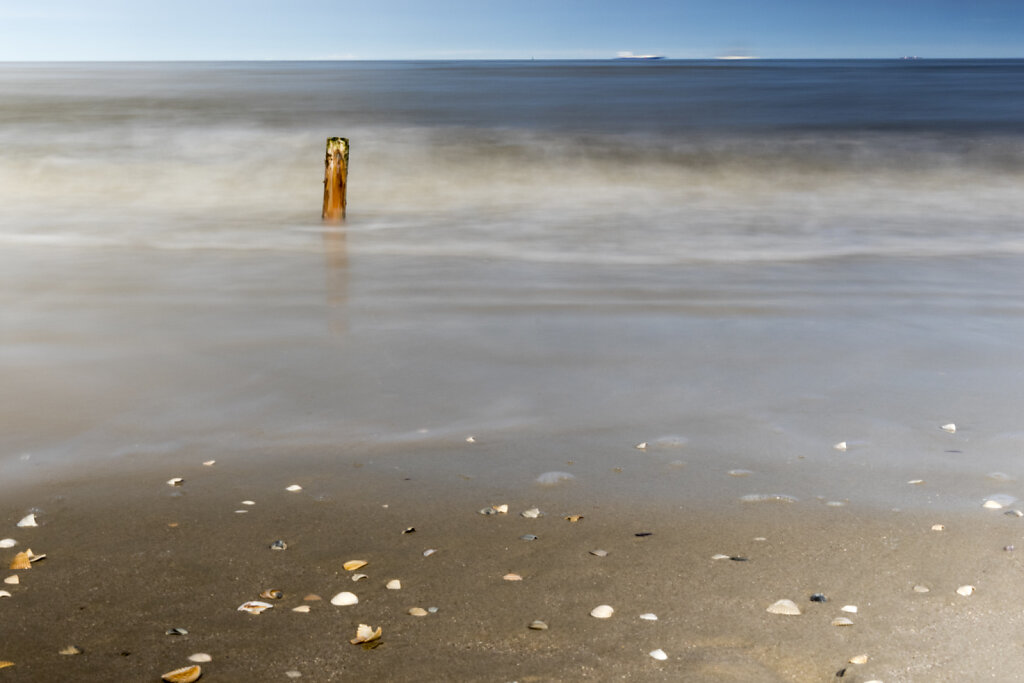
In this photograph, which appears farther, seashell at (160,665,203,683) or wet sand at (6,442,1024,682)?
wet sand at (6,442,1024,682)

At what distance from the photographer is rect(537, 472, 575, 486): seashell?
441cm

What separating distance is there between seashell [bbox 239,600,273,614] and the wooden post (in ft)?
37.9

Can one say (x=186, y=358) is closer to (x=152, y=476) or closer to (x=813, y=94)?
(x=152, y=476)

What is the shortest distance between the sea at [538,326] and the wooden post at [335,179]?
31 centimetres

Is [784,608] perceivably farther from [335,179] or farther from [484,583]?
[335,179]

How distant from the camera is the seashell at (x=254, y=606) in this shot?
3258 mm

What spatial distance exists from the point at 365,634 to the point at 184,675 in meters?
0.51

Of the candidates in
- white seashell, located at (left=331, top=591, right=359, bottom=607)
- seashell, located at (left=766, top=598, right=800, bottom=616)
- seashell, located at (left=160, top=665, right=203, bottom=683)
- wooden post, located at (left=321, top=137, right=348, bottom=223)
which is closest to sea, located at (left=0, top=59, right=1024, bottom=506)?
wooden post, located at (left=321, top=137, right=348, bottom=223)

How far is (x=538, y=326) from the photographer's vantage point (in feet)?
25.5

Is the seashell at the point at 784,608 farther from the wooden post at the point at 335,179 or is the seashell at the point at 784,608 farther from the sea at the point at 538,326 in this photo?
the wooden post at the point at 335,179

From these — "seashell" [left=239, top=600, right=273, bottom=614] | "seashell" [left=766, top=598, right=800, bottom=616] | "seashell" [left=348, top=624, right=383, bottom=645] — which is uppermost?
"seashell" [left=766, top=598, right=800, bottom=616]

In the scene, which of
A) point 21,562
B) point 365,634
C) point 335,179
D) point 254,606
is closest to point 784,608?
point 365,634

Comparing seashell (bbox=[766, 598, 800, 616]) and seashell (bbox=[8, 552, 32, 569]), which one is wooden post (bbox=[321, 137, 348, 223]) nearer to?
seashell (bbox=[8, 552, 32, 569])

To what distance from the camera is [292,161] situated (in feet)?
86.2
